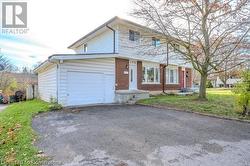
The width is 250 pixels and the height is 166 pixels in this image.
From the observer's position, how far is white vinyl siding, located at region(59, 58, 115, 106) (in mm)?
13664

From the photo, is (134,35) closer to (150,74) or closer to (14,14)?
(150,74)

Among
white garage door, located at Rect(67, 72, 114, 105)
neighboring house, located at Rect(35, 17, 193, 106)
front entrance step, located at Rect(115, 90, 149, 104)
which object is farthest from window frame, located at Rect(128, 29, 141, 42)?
front entrance step, located at Rect(115, 90, 149, 104)

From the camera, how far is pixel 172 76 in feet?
76.8

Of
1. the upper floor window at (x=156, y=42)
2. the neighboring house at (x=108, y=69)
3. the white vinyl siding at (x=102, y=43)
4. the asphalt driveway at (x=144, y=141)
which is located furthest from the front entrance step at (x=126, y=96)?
the asphalt driveway at (x=144, y=141)

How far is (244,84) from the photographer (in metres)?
10.1

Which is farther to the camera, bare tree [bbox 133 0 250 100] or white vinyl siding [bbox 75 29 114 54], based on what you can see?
white vinyl siding [bbox 75 29 114 54]

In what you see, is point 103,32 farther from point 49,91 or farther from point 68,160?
point 68,160

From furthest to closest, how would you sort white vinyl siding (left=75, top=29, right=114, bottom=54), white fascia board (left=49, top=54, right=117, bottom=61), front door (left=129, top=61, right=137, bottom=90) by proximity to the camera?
front door (left=129, top=61, right=137, bottom=90)
white vinyl siding (left=75, top=29, right=114, bottom=54)
white fascia board (left=49, top=54, right=117, bottom=61)

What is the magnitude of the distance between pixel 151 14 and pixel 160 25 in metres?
0.97

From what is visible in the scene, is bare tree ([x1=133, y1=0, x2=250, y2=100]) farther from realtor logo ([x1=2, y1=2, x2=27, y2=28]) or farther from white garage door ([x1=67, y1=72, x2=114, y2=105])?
realtor logo ([x1=2, y1=2, x2=27, y2=28])

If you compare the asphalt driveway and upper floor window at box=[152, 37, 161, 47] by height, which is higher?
upper floor window at box=[152, 37, 161, 47]

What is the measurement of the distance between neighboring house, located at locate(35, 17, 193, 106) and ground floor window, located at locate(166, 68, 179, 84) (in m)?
0.88

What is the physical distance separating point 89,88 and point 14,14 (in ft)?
22.8

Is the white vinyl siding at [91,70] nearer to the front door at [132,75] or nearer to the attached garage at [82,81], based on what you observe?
the attached garage at [82,81]
